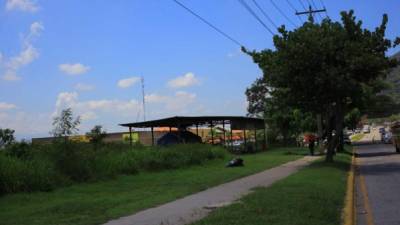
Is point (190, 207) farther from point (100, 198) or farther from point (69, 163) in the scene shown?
point (69, 163)

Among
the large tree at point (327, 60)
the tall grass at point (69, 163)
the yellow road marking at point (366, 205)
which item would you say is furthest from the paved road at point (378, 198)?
the tall grass at point (69, 163)

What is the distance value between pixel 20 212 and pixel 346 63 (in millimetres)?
18253

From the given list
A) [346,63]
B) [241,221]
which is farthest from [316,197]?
[346,63]

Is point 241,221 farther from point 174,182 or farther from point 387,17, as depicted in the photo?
point 387,17

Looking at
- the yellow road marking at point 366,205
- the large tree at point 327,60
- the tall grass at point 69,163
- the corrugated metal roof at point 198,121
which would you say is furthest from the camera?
the corrugated metal roof at point 198,121

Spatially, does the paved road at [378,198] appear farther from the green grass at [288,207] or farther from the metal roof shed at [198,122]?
the metal roof shed at [198,122]

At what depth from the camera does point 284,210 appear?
1232cm

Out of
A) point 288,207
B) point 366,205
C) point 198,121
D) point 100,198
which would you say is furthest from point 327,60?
point 198,121

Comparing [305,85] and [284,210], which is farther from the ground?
[305,85]

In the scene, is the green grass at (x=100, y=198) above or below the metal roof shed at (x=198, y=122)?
Result: below

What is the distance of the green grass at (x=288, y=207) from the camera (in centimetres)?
1113

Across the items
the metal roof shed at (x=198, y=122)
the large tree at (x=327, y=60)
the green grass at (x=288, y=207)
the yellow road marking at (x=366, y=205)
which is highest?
the large tree at (x=327, y=60)

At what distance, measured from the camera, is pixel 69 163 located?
20812mm

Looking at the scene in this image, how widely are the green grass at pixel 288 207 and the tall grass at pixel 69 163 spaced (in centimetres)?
682
